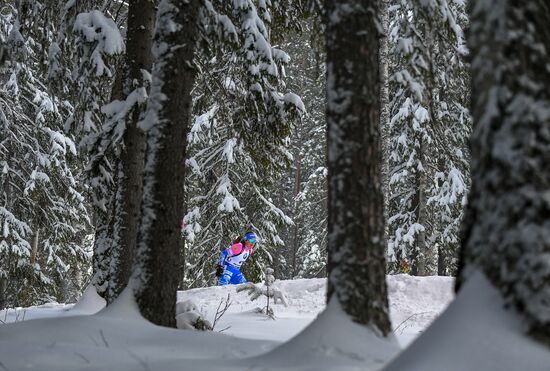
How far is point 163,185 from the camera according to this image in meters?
5.09

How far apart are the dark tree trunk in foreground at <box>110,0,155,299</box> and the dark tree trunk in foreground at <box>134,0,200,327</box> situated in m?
1.74

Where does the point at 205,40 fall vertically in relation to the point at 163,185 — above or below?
above

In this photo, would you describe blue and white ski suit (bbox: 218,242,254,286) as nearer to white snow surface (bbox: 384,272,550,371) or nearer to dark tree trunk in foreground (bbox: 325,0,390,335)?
dark tree trunk in foreground (bbox: 325,0,390,335)

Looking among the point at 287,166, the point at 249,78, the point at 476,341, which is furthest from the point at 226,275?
the point at 476,341

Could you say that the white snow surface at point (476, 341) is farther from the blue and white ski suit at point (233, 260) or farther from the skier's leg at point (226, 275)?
the skier's leg at point (226, 275)

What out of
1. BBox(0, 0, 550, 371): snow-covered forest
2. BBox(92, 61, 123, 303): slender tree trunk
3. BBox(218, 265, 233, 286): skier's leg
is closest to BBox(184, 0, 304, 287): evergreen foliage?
BBox(0, 0, 550, 371): snow-covered forest

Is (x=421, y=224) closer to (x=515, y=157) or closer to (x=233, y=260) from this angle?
(x=233, y=260)

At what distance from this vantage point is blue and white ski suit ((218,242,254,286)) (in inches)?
559

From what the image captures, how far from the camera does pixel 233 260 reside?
14.4m

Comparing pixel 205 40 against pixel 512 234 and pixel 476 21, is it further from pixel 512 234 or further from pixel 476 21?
pixel 512 234

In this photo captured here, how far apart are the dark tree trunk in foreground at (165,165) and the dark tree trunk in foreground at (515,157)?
328 cm

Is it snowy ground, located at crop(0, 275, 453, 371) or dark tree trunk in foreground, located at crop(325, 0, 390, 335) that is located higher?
dark tree trunk in foreground, located at crop(325, 0, 390, 335)

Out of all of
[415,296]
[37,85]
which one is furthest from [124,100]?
[37,85]

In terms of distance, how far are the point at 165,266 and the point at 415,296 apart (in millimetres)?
7171
